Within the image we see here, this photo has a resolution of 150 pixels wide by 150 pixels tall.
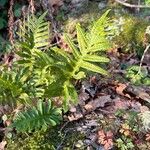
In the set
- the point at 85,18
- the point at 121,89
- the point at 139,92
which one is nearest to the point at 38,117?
the point at 121,89

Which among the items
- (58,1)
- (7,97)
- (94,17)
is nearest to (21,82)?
(7,97)

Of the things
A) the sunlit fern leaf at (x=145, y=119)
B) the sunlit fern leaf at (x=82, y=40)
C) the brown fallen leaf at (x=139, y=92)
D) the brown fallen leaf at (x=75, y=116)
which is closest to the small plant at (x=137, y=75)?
the brown fallen leaf at (x=139, y=92)

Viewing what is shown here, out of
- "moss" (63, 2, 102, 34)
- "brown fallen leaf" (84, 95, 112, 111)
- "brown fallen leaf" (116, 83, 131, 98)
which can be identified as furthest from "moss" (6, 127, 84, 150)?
"moss" (63, 2, 102, 34)

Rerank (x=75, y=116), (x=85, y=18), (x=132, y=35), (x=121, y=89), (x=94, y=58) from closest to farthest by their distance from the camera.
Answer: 1. (x=94, y=58)
2. (x=75, y=116)
3. (x=121, y=89)
4. (x=132, y=35)
5. (x=85, y=18)

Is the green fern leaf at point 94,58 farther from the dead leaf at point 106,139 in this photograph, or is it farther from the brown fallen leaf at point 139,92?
the brown fallen leaf at point 139,92

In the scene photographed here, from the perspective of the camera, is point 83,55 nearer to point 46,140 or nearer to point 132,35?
point 46,140
